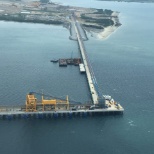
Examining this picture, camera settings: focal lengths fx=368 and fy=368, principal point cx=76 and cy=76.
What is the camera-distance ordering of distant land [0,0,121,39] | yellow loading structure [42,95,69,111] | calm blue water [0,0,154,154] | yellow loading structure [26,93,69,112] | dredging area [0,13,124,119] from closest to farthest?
calm blue water [0,0,154,154], dredging area [0,13,124,119], yellow loading structure [26,93,69,112], yellow loading structure [42,95,69,111], distant land [0,0,121,39]

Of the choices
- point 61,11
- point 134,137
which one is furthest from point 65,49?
point 61,11

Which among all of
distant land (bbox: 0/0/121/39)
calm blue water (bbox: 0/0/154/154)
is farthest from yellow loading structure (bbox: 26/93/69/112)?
distant land (bbox: 0/0/121/39)

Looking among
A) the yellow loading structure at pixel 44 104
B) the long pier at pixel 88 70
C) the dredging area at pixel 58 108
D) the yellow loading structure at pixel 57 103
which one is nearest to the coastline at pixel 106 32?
the long pier at pixel 88 70

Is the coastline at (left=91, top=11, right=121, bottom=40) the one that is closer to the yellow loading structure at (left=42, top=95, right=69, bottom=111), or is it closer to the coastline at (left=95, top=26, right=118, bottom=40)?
the coastline at (left=95, top=26, right=118, bottom=40)

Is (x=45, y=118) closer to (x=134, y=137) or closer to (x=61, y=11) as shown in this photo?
(x=134, y=137)

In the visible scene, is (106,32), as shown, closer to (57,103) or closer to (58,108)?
(57,103)
